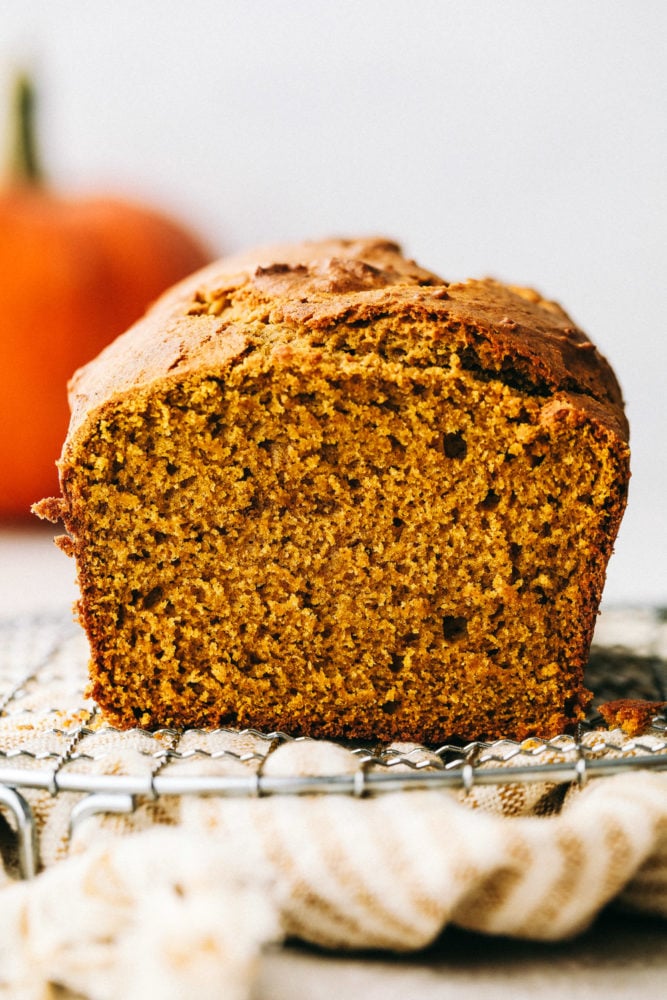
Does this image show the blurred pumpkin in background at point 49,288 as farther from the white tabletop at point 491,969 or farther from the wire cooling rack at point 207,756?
the white tabletop at point 491,969

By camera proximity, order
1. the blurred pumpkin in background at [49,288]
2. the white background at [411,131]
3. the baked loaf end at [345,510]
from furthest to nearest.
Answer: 1. the white background at [411,131]
2. the blurred pumpkin in background at [49,288]
3. the baked loaf end at [345,510]

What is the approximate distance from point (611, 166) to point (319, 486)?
8.97 feet

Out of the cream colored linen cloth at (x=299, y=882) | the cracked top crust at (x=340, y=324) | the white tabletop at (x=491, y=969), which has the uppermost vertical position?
the cracked top crust at (x=340, y=324)

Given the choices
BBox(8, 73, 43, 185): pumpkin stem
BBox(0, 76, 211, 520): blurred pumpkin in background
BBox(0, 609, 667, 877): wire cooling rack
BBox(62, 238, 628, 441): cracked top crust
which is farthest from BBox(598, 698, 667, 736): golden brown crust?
BBox(8, 73, 43, 185): pumpkin stem

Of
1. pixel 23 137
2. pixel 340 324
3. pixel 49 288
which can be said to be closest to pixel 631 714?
pixel 340 324

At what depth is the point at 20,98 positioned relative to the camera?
3.82 m

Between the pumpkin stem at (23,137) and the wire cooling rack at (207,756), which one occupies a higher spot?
the pumpkin stem at (23,137)

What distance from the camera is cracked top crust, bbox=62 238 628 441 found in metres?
1.79

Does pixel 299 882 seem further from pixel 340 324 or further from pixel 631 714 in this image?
pixel 340 324

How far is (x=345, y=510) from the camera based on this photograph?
1.85 meters

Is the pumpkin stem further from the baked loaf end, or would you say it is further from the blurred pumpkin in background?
the baked loaf end

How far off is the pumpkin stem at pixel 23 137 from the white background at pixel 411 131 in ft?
0.28

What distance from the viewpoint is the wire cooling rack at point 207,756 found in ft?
4.61

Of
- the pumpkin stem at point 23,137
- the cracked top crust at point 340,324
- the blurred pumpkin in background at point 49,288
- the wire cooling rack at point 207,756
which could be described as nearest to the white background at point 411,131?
the pumpkin stem at point 23,137
